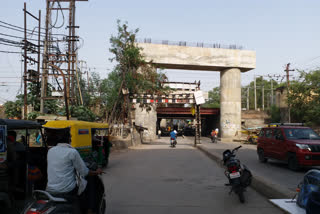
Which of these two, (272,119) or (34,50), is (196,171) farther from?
(272,119)

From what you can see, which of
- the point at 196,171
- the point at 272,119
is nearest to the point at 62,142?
the point at 196,171

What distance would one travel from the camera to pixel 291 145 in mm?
10883

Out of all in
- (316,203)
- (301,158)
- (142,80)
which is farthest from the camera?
(142,80)

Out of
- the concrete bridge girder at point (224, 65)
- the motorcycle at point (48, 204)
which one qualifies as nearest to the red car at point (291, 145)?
the motorcycle at point (48, 204)

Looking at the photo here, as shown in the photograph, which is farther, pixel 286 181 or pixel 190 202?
pixel 286 181

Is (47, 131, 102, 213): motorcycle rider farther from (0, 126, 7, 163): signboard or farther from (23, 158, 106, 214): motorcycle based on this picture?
(0, 126, 7, 163): signboard

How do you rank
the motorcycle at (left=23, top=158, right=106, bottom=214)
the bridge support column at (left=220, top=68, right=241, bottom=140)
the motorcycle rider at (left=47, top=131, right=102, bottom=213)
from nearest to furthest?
the motorcycle at (left=23, top=158, right=106, bottom=214)
the motorcycle rider at (left=47, top=131, right=102, bottom=213)
the bridge support column at (left=220, top=68, right=241, bottom=140)

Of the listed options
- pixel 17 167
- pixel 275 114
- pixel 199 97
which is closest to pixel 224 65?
pixel 199 97

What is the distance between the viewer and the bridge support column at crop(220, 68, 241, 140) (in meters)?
38.6

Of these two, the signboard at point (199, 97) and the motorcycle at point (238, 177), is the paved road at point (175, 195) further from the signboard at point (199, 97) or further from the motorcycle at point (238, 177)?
the signboard at point (199, 97)

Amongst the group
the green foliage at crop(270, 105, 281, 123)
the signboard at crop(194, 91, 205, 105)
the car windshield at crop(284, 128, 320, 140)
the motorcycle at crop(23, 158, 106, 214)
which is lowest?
the motorcycle at crop(23, 158, 106, 214)

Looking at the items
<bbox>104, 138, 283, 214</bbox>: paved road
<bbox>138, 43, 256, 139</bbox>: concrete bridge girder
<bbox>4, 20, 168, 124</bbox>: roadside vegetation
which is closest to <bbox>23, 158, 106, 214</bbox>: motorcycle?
<bbox>104, 138, 283, 214</bbox>: paved road

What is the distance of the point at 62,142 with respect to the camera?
12.3ft

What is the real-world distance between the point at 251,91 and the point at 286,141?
300 feet
